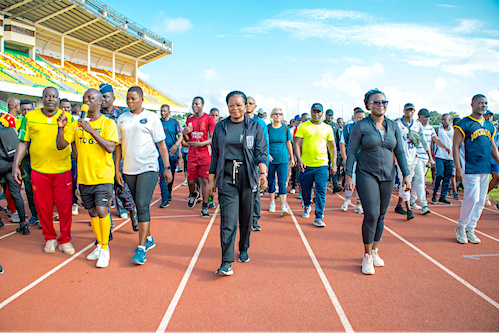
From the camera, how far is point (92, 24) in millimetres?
34719

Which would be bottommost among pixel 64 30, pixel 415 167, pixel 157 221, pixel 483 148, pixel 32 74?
pixel 157 221

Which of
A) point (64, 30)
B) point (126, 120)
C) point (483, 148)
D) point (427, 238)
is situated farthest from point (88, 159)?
point (64, 30)

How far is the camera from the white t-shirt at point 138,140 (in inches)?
170

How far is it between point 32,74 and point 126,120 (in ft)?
95.9

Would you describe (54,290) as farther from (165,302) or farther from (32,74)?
(32,74)

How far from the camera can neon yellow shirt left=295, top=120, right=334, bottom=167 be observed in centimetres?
629

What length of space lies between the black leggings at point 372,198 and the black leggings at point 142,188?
8.40ft

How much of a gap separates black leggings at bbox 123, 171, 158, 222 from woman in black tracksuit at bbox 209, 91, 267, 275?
35.0 inches

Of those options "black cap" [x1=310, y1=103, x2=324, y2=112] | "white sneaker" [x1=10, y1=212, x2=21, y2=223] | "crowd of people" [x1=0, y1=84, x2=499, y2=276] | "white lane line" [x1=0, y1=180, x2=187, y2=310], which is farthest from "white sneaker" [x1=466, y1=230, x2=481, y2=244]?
"white sneaker" [x1=10, y1=212, x2=21, y2=223]

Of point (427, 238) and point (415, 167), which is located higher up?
point (415, 167)

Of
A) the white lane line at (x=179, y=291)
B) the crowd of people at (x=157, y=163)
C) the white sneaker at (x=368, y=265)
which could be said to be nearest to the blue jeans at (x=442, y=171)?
the crowd of people at (x=157, y=163)

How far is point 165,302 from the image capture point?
10.9 ft

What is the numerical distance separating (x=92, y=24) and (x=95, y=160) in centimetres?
3622

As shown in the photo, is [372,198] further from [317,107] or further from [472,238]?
[317,107]
